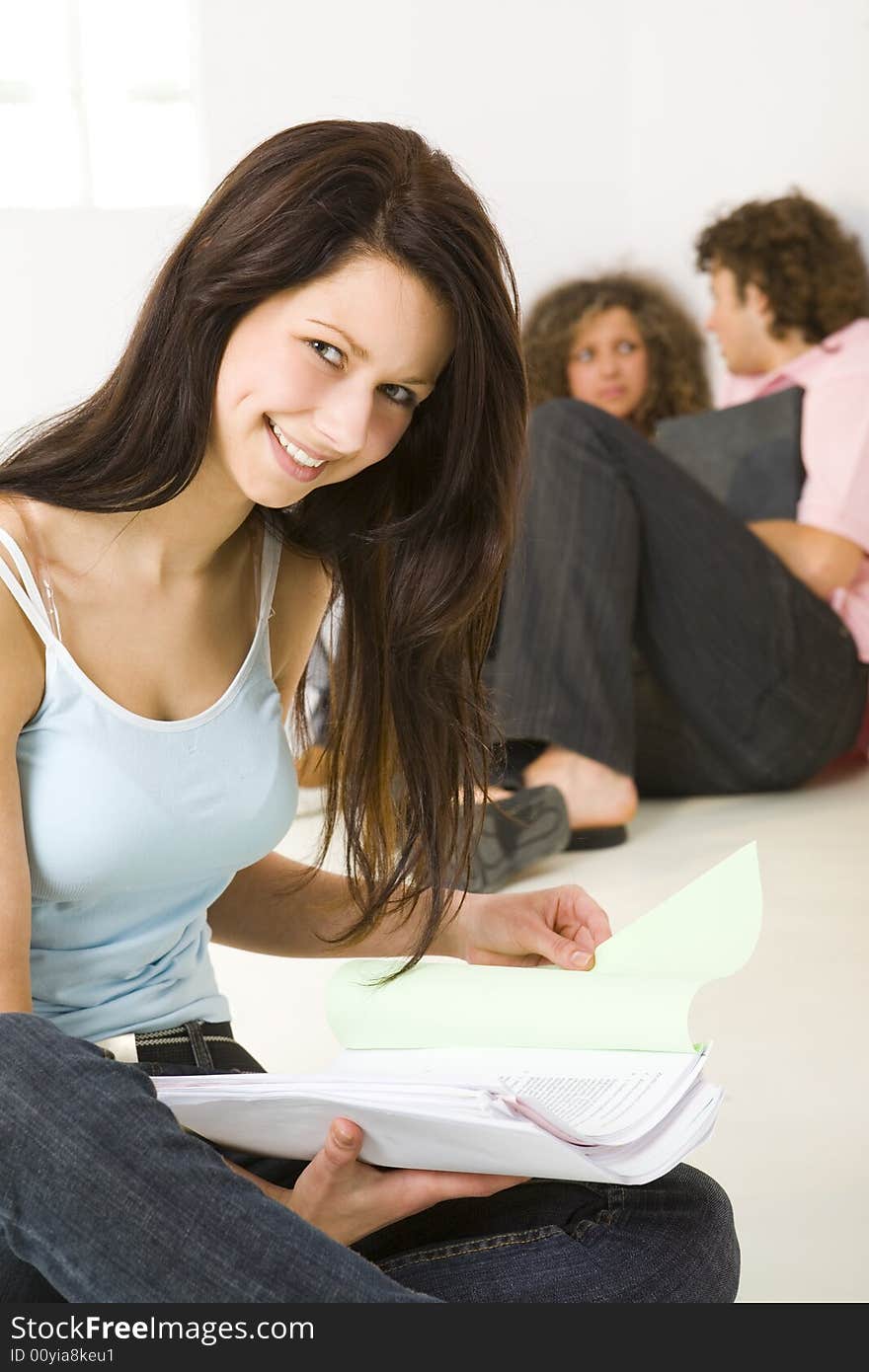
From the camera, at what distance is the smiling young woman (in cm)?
88

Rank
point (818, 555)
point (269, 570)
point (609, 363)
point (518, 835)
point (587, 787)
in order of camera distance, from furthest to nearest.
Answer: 1. point (609, 363)
2. point (818, 555)
3. point (587, 787)
4. point (518, 835)
5. point (269, 570)

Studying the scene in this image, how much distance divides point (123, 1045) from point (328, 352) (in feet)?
1.52

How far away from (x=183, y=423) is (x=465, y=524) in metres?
0.23

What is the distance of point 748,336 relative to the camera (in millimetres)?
3037


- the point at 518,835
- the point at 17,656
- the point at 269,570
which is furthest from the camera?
the point at 518,835

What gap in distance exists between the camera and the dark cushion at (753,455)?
277 centimetres

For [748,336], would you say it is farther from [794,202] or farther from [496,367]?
[496,367]

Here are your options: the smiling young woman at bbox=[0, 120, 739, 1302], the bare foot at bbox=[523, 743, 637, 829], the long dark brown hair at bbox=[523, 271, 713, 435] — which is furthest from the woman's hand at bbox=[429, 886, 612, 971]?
the long dark brown hair at bbox=[523, 271, 713, 435]

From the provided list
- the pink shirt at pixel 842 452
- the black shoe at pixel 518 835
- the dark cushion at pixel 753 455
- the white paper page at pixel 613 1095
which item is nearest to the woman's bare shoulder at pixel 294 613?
the white paper page at pixel 613 1095

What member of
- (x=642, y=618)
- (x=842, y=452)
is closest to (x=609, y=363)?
(x=842, y=452)

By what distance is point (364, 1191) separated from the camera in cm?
81

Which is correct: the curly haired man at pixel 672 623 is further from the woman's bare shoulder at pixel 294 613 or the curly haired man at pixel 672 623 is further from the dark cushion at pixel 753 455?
the woman's bare shoulder at pixel 294 613

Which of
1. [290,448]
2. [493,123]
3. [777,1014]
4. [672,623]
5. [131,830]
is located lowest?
[777,1014]

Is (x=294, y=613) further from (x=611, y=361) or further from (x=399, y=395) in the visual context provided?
(x=611, y=361)
